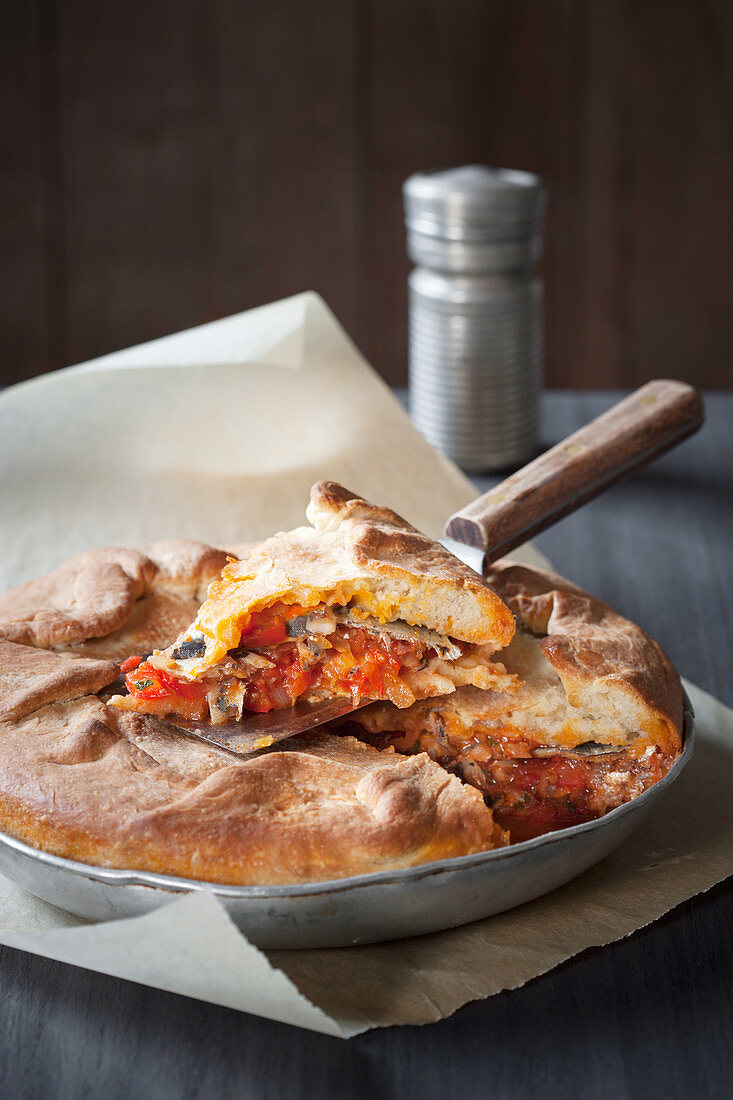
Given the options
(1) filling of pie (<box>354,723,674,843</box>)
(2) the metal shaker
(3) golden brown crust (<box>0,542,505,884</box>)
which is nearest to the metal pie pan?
(3) golden brown crust (<box>0,542,505,884</box>)

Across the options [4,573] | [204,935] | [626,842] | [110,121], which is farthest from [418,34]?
[204,935]

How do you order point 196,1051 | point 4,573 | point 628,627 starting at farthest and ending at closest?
point 4,573
point 628,627
point 196,1051

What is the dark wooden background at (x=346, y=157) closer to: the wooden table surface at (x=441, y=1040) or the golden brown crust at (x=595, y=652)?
the golden brown crust at (x=595, y=652)

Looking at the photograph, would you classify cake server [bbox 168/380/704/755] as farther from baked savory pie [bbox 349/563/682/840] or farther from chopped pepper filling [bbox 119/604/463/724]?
baked savory pie [bbox 349/563/682/840]

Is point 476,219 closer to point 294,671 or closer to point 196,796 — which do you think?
point 294,671

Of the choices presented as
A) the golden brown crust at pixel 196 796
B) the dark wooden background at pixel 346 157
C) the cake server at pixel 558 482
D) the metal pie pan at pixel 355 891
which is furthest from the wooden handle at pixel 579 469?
the dark wooden background at pixel 346 157

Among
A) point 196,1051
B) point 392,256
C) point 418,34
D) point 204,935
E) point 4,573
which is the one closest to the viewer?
point 204,935

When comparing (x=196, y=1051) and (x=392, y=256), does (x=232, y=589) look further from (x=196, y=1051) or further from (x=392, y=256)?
(x=392, y=256)
